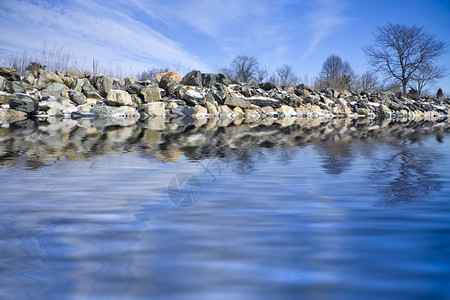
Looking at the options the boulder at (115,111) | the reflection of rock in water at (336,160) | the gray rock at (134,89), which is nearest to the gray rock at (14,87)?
the boulder at (115,111)

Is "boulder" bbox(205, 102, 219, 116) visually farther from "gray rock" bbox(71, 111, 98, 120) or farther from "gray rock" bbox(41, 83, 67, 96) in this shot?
"gray rock" bbox(41, 83, 67, 96)

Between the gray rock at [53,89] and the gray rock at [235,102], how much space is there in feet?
30.0

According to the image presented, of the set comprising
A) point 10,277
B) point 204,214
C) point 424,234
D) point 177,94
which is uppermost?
point 177,94

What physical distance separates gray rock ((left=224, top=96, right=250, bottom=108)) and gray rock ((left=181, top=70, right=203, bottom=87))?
2481 millimetres

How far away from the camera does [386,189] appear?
3176 mm

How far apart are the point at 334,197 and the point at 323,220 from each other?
632 mm

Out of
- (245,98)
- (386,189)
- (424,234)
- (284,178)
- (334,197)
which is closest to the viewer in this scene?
(424,234)

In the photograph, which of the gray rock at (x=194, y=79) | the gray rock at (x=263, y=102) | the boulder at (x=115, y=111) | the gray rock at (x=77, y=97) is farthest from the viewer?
the gray rock at (x=263, y=102)

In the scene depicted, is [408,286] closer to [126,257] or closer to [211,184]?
[126,257]

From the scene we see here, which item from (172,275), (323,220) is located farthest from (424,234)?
(172,275)

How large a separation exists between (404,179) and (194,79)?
19.9 metres

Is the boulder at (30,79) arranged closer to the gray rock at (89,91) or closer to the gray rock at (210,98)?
the gray rock at (89,91)

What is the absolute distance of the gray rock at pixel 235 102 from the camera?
21359 millimetres

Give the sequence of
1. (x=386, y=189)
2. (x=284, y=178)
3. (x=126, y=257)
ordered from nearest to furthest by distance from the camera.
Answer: (x=126, y=257), (x=386, y=189), (x=284, y=178)
